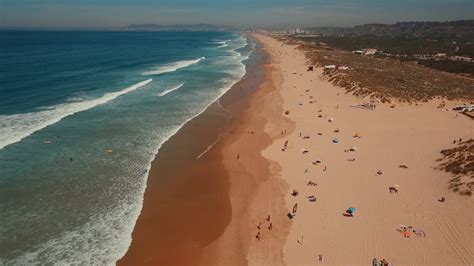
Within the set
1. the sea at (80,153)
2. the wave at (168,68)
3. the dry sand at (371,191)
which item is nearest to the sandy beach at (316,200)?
the dry sand at (371,191)

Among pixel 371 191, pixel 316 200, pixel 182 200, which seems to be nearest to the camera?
pixel 316 200

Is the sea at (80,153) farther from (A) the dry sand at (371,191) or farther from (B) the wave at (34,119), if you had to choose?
(A) the dry sand at (371,191)

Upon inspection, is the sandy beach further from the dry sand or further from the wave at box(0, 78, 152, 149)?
the wave at box(0, 78, 152, 149)

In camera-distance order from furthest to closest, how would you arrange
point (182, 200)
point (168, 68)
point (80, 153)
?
point (168, 68) → point (80, 153) → point (182, 200)

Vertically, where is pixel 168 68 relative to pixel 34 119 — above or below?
above

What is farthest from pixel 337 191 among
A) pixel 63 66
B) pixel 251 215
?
pixel 63 66

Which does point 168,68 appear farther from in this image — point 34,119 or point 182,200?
point 182,200

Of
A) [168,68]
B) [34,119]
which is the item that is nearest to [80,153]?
[34,119]
